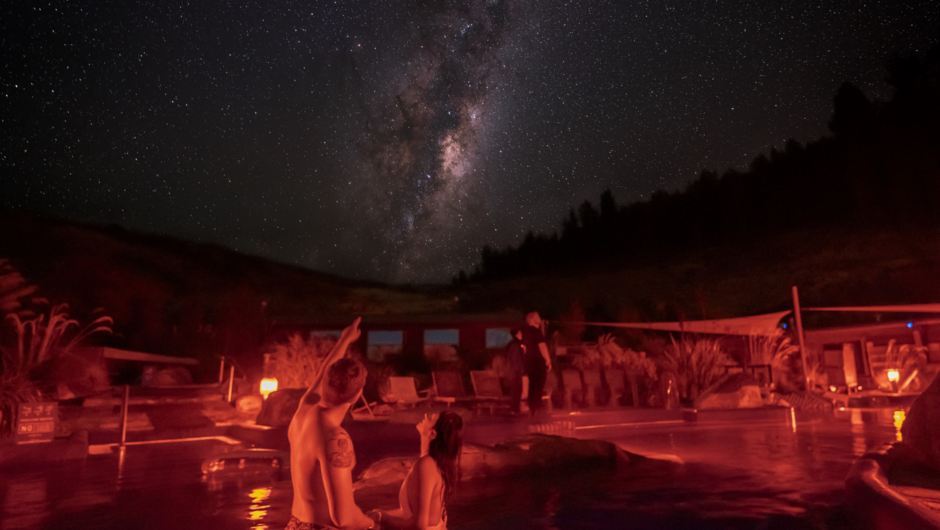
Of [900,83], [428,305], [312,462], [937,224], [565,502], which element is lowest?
[565,502]

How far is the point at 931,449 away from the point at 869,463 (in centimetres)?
102

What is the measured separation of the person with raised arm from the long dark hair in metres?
0.36

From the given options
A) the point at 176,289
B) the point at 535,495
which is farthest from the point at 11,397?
the point at 176,289

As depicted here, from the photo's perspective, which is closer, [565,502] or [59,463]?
[565,502]

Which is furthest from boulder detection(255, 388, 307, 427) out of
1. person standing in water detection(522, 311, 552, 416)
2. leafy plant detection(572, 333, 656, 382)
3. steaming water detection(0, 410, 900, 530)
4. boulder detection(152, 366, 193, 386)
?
boulder detection(152, 366, 193, 386)

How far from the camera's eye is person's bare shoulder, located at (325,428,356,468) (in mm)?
2285

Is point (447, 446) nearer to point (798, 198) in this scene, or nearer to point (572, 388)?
point (572, 388)

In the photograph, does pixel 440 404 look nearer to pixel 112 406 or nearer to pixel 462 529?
pixel 112 406

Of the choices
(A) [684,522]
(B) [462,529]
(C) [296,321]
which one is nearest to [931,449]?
(A) [684,522]

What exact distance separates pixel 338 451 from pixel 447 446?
1.55 feet

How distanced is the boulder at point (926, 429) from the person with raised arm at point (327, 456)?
458 centimetres

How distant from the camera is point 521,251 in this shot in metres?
81.5

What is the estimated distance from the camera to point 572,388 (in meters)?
12.4

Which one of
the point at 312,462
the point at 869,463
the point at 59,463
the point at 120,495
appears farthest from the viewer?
the point at 59,463
